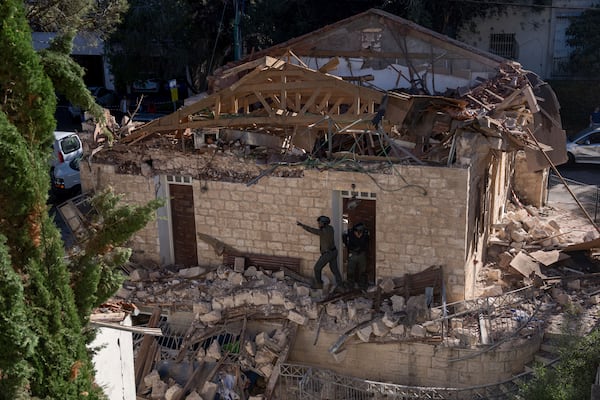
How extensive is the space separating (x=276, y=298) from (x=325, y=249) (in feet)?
4.02

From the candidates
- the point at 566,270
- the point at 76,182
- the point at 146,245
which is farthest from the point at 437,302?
the point at 76,182

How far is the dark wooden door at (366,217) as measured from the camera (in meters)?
13.6

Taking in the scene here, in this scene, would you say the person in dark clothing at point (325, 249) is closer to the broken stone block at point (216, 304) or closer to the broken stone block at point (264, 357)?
the broken stone block at point (264, 357)

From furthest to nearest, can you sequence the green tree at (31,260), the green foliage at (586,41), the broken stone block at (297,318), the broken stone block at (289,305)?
the green foliage at (586,41)
the broken stone block at (289,305)
the broken stone block at (297,318)
the green tree at (31,260)

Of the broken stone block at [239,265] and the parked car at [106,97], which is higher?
the parked car at [106,97]

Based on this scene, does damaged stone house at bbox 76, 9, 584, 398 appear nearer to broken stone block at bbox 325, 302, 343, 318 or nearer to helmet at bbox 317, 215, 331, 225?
broken stone block at bbox 325, 302, 343, 318

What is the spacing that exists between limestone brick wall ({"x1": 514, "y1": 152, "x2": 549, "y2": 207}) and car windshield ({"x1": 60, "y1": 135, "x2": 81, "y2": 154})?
38.3ft

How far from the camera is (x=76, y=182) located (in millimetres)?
20031

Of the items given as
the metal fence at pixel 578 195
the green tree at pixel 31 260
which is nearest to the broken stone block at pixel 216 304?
the green tree at pixel 31 260

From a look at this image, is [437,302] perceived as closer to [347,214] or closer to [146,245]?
[347,214]

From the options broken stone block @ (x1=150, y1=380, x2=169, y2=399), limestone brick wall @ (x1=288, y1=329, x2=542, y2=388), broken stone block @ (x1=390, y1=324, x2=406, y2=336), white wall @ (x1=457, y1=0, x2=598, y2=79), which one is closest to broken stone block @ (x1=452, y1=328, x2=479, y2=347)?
limestone brick wall @ (x1=288, y1=329, x2=542, y2=388)

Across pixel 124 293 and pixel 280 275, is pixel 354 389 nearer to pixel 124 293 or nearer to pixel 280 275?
pixel 280 275

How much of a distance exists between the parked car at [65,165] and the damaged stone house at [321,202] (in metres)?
5.00

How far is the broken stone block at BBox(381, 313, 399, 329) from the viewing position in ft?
41.5
